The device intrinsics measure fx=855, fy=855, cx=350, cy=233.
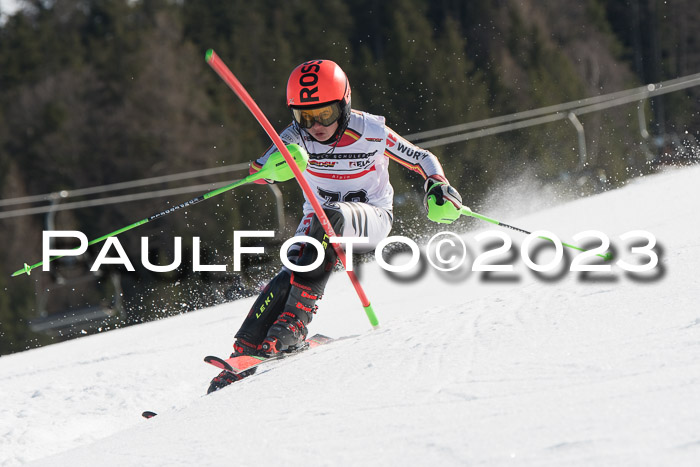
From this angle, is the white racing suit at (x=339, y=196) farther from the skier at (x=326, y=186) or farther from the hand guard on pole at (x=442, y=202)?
the hand guard on pole at (x=442, y=202)

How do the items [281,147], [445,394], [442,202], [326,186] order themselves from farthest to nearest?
[326,186], [442,202], [281,147], [445,394]

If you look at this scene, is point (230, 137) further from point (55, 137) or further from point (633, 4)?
point (633, 4)

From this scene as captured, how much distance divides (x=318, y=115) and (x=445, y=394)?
1.94m

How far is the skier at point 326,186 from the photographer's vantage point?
3.78 m

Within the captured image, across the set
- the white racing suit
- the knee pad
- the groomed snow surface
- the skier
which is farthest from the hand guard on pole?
the knee pad

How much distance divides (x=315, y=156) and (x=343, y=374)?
157 cm

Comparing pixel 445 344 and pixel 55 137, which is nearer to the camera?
pixel 445 344

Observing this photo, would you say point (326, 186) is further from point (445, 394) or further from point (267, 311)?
point (445, 394)

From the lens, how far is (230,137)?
3088 centimetres

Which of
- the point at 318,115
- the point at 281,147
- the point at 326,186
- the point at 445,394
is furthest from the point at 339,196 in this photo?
the point at 445,394

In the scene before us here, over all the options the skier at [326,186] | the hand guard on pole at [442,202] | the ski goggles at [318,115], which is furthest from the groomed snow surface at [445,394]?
the ski goggles at [318,115]

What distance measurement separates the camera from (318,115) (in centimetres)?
390

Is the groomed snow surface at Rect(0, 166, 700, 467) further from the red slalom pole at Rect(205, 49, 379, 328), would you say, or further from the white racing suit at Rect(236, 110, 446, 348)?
the red slalom pole at Rect(205, 49, 379, 328)

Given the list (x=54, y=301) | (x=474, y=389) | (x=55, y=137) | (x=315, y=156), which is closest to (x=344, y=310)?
(x=315, y=156)
